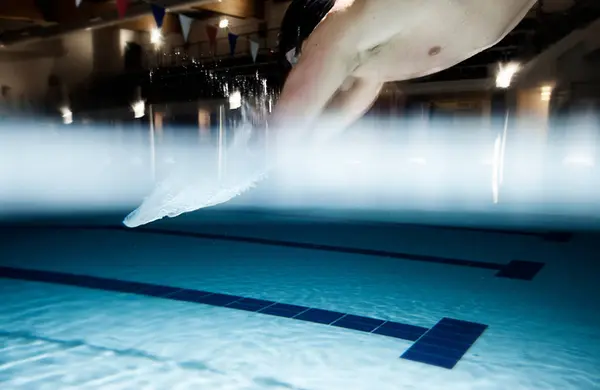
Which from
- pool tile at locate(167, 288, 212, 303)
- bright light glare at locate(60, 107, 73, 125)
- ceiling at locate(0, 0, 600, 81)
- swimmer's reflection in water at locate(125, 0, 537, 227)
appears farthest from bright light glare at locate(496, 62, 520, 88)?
bright light glare at locate(60, 107, 73, 125)

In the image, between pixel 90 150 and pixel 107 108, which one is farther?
pixel 90 150

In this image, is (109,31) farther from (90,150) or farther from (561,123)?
(561,123)

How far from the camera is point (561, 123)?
45.9ft

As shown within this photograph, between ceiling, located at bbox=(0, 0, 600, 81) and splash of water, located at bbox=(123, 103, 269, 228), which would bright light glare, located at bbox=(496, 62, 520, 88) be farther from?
splash of water, located at bbox=(123, 103, 269, 228)

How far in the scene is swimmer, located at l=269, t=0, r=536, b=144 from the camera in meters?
2.07

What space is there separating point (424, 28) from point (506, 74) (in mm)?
12148

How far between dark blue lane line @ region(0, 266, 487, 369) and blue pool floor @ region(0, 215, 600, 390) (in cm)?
5

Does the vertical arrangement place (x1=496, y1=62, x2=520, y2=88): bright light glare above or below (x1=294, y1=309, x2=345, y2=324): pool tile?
above

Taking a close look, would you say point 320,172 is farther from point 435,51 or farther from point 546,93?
point 435,51

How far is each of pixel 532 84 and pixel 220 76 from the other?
9732 mm

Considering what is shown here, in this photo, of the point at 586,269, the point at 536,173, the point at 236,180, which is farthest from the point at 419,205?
the point at 236,180

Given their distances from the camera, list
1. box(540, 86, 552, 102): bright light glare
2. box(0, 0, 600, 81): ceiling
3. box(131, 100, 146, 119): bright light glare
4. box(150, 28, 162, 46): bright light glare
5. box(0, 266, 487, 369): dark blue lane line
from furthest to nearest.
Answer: box(131, 100, 146, 119): bright light glare < box(540, 86, 552, 102): bright light glare < box(0, 0, 600, 81): ceiling < box(150, 28, 162, 46): bright light glare < box(0, 266, 487, 369): dark blue lane line

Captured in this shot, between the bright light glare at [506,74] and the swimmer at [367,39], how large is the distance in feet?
38.9

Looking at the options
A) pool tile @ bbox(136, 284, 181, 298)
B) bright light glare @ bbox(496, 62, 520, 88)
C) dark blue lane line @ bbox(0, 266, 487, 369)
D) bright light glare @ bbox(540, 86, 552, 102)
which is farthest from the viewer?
bright light glare @ bbox(540, 86, 552, 102)
